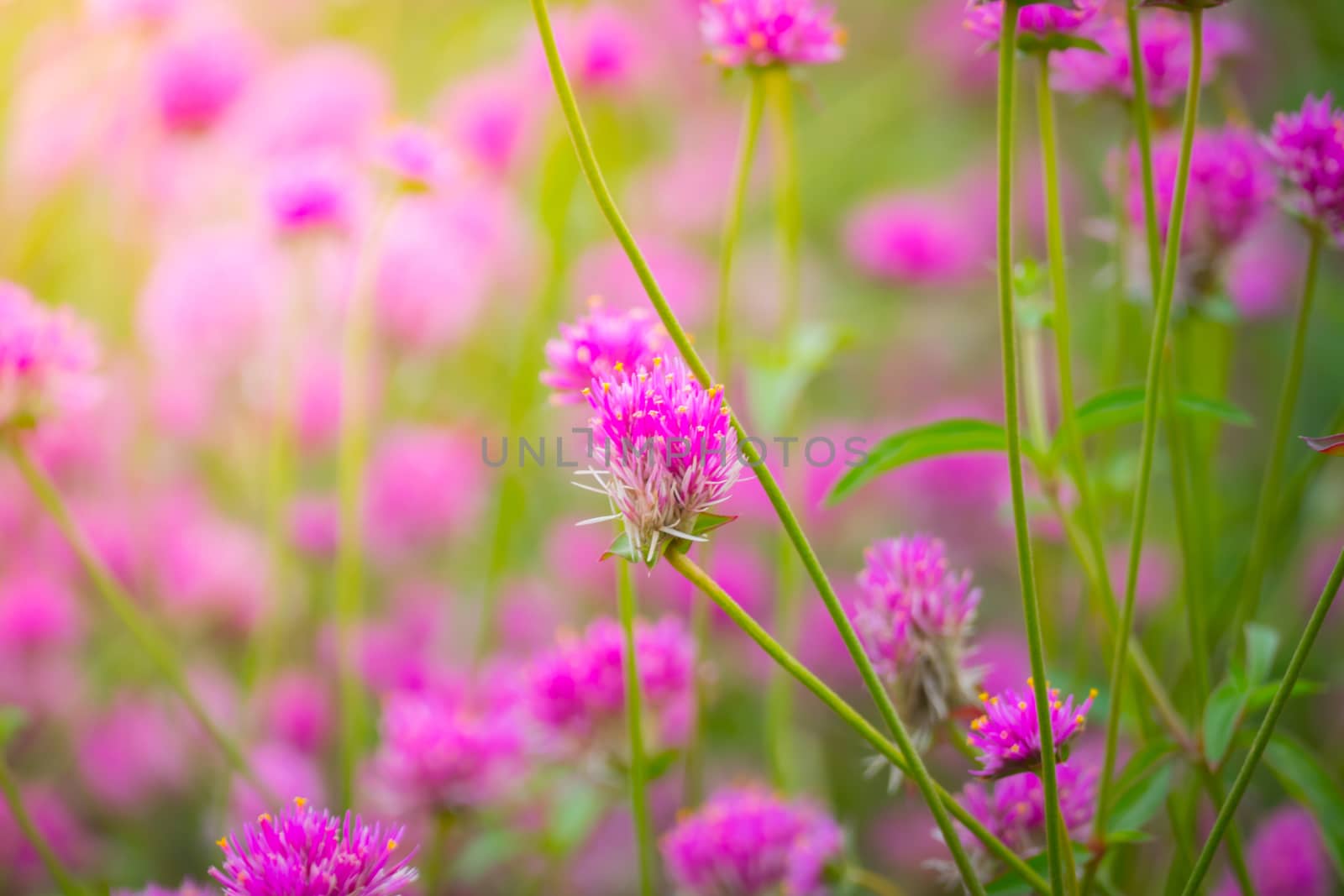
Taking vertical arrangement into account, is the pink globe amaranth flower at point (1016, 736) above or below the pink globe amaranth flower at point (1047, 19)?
below

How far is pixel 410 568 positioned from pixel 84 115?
2.51 feet

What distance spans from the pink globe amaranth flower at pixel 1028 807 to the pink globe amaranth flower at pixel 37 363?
769mm

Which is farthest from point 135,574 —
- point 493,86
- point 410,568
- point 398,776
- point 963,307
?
point 963,307

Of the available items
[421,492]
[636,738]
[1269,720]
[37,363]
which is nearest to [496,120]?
[421,492]

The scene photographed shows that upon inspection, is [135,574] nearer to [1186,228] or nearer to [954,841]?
[954,841]

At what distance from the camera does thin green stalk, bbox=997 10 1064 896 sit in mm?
458

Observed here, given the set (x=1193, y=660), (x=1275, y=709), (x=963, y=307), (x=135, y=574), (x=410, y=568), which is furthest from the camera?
(x=963, y=307)

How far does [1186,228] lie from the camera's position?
31.7 inches

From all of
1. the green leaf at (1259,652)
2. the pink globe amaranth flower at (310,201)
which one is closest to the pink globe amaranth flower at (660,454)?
the green leaf at (1259,652)

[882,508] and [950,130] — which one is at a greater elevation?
[950,130]

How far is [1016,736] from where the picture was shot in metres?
0.51

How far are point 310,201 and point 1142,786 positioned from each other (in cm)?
93

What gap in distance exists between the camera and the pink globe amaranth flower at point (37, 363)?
0.74 metres

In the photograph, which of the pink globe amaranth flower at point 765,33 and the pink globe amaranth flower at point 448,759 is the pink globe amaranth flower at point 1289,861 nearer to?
the pink globe amaranth flower at point 448,759
